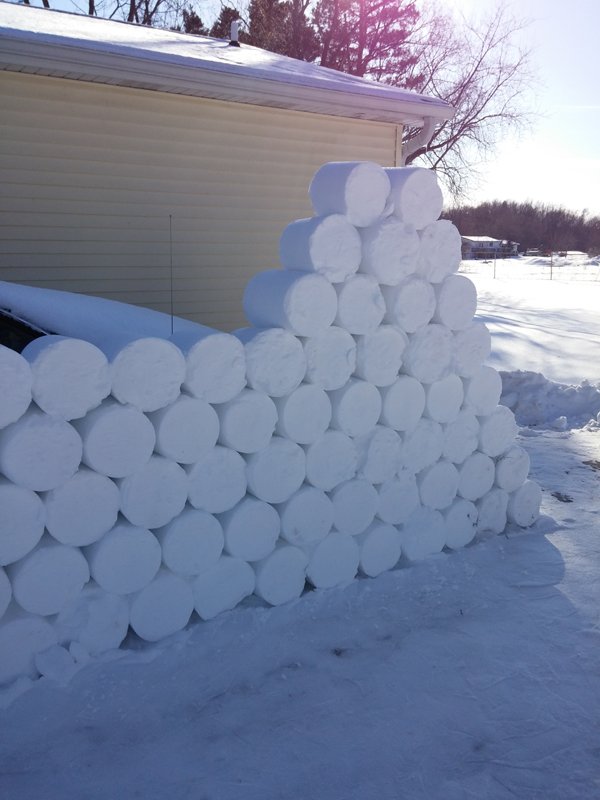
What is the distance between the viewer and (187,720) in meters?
2.70

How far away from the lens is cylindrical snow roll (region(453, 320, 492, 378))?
159 inches

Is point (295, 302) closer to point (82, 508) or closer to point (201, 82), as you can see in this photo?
point (82, 508)

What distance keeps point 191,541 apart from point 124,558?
31 centimetres

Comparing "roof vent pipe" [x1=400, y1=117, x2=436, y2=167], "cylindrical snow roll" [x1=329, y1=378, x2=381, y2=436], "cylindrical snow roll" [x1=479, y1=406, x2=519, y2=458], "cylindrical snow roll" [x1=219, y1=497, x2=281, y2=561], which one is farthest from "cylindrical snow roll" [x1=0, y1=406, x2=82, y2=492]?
"roof vent pipe" [x1=400, y1=117, x2=436, y2=167]

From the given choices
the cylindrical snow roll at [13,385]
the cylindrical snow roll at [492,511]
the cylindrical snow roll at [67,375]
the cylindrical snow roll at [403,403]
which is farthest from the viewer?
the cylindrical snow roll at [492,511]

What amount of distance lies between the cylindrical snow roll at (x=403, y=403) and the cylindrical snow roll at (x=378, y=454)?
59mm

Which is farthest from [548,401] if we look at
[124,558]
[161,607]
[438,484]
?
[124,558]

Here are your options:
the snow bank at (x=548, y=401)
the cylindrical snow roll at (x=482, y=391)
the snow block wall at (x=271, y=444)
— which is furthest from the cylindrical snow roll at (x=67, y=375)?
the snow bank at (x=548, y=401)

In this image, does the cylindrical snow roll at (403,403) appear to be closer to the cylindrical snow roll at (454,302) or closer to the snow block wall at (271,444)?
the snow block wall at (271,444)

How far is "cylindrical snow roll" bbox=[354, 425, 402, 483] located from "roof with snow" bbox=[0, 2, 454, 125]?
143 inches

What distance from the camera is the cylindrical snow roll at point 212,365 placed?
3.13 metres

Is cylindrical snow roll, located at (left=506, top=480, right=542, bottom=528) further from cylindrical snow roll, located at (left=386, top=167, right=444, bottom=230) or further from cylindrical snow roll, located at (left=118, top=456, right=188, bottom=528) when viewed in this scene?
cylindrical snow roll, located at (left=118, top=456, right=188, bottom=528)

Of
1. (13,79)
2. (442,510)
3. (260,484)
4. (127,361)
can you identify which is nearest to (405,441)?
(442,510)

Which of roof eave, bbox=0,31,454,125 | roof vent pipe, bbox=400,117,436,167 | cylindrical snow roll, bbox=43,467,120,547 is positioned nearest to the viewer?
cylindrical snow roll, bbox=43,467,120,547
